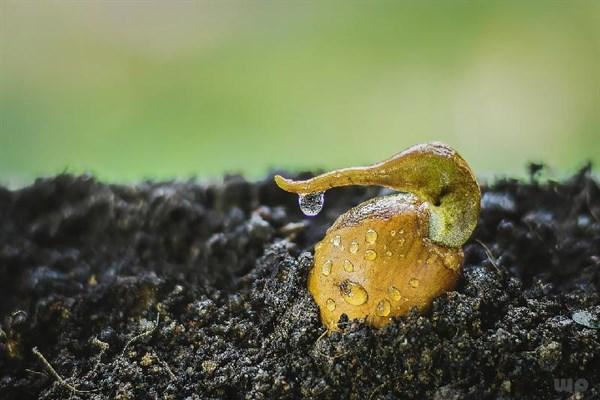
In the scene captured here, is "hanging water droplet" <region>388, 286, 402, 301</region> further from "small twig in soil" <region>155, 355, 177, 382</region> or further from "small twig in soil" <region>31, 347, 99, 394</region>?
"small twig in soil" <region>31, 347, 99, 394</region>

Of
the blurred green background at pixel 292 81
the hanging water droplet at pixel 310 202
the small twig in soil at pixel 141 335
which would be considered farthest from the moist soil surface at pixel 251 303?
the blurred green background at pixel 292 81

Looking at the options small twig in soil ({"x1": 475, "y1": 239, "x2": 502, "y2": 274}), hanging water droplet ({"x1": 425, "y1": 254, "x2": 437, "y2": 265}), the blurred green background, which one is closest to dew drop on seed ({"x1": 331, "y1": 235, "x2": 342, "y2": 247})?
hanging water droplet ({"x1": 425, "y1": 254, "x2": 437, "y2": 265})

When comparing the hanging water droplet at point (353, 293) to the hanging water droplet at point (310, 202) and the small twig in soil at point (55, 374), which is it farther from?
the small twig in soil at point (55, 374)

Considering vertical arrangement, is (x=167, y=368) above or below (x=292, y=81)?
below

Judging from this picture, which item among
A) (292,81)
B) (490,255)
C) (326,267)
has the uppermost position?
(292,81)

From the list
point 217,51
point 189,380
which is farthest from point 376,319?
point 217,51

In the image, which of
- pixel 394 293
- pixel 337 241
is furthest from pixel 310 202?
pixel 394 293

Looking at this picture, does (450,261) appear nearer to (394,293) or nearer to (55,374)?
(394,293)
